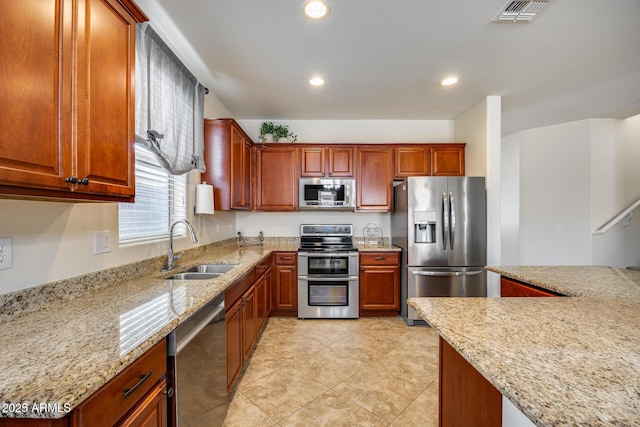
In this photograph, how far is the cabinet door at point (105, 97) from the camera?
97cm

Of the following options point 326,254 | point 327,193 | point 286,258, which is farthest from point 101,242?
point 327,193

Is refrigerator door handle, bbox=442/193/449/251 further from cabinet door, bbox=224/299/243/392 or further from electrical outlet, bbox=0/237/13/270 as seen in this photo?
electrical outlet, bbox=0/237/13/270

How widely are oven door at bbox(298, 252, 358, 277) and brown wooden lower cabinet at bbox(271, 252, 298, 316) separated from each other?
0.37 feet

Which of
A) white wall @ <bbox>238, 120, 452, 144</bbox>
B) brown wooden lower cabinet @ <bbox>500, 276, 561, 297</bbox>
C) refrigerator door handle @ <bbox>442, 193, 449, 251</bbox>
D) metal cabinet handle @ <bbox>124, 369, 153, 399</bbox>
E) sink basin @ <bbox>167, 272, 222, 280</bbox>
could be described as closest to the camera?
metal cabinet handle @ <bbox>124, 369, 153, 399</bbox>

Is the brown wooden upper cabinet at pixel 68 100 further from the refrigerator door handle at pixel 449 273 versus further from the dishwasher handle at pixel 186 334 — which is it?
the refrigerator door handle at pixel 449 273

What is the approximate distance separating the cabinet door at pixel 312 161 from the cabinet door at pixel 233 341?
2.02 metres

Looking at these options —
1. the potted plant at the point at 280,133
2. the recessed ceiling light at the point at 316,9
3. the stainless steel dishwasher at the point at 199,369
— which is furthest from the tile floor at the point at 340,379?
the recessed ceiling light at the point at 316,9

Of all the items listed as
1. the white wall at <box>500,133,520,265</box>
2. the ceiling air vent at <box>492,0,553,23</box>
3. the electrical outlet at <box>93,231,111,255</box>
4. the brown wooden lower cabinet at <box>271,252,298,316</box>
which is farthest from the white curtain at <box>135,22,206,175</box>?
the white wall at <box>500,133,520,265</box>

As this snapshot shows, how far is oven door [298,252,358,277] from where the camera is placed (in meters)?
3.21

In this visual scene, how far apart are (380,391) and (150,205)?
2.19 metres

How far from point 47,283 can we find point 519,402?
1751 millimetres

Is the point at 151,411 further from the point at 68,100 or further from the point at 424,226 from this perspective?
the point at 424,226


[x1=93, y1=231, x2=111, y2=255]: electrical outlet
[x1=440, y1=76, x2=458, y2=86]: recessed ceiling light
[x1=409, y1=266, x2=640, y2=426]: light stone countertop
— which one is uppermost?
[x1=440, y1=76, x2=458, y2=86]: recessed ceiling light

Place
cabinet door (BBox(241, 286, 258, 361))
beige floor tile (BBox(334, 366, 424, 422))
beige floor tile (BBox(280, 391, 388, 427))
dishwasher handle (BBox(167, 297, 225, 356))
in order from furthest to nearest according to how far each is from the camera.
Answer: cabinet door (BBox(241, 286, 258, 361))
beige floor tile (BBox(334, 366, 424, 422))
beige floor tile (BBox(280, 391, 388, 427))
dishwasher handle (BBox(167, 297, 225, 356))
